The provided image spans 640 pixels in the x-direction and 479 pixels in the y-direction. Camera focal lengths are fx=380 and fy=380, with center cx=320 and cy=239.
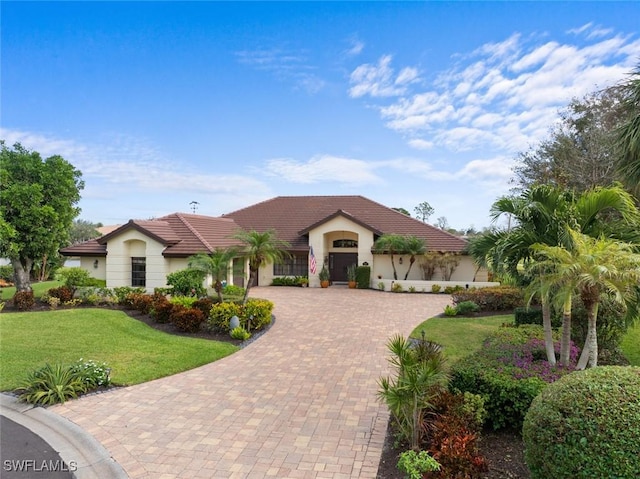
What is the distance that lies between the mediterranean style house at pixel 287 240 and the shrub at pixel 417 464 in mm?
12434

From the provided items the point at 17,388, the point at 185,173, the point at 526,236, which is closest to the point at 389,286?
the point at 185,173

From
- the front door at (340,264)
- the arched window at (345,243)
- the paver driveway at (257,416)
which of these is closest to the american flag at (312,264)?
the front door at (340,264)

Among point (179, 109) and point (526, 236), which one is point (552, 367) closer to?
point (526, 236)

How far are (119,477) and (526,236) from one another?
7.70m

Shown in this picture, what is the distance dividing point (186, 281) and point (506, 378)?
14135mm

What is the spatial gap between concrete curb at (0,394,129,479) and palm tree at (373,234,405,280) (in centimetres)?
2025

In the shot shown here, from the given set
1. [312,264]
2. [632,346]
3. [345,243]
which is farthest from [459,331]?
[345,243]

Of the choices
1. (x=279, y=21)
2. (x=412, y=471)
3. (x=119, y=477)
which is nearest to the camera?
(x=412, y=471)

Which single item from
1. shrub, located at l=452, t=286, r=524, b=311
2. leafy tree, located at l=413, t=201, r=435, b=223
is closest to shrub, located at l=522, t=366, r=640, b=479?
shrub, located at l=452, t=286, r=524, b=311

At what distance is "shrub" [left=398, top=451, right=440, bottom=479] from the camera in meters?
4.64

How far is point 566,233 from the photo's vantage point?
262 inches

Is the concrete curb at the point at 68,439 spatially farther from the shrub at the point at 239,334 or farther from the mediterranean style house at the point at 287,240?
the mediterranean style house at the point at 287,240

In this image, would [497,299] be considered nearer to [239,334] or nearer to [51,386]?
[239,334]

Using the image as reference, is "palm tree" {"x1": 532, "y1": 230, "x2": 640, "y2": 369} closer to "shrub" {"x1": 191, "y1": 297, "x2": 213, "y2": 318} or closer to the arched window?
"shrub" {"x1": 191, "y1": 297, "x2": 213, "y2": 318}
